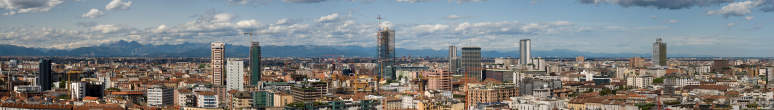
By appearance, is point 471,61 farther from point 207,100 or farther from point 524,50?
point 207,100

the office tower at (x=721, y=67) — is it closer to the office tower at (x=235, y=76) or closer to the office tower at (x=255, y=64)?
the office tower at (x=255, y=64)

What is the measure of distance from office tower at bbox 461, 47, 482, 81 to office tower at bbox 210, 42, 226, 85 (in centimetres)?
2074

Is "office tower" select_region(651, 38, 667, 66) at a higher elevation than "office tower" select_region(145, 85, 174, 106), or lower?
higher

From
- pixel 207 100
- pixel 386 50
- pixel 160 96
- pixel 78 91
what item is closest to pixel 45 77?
pixel 78 91

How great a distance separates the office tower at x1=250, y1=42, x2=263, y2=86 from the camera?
189ft

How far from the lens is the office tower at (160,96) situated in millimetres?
38219

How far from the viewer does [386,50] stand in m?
80.4

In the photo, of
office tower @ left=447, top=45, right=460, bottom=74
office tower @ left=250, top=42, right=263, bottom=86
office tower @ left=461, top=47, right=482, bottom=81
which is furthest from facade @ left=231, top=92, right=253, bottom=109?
office tower @ left=447, top=45, right=460, bottom=74

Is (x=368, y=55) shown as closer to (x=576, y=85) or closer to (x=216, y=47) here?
(x=216, y=47)

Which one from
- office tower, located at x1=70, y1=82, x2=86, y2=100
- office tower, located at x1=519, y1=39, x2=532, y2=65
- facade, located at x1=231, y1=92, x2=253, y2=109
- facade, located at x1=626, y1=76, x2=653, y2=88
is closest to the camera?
facade, located at x1=231, y1=92, x2=253, y2=109

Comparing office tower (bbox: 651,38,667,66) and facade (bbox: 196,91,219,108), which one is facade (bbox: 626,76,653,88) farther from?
office tower (bbox: 651,38,667,66)

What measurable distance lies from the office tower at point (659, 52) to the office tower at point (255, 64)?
141ft

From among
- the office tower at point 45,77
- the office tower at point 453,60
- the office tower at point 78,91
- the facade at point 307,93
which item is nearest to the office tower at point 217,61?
the office tower at point 45,77

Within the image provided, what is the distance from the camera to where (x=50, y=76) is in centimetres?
5272
